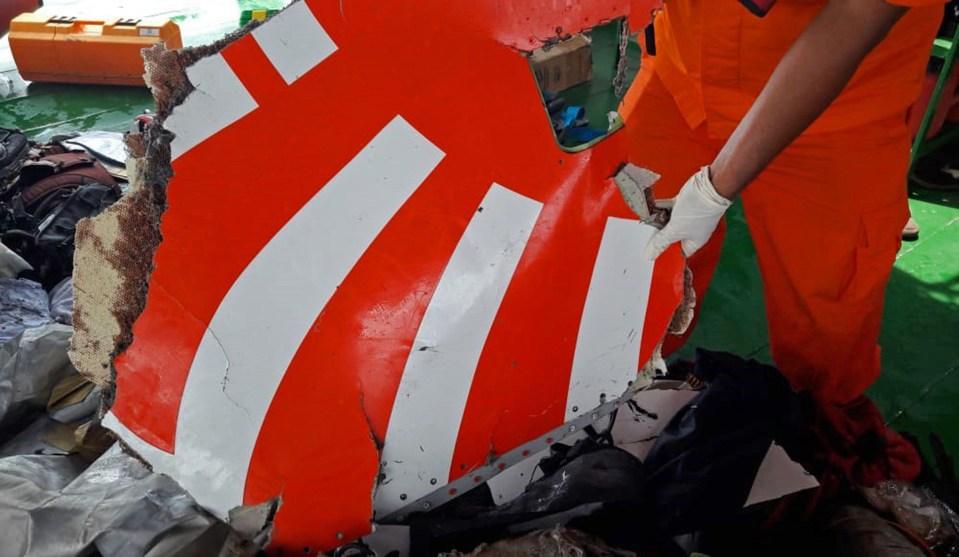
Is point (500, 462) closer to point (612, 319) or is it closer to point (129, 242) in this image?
point (612, 319)

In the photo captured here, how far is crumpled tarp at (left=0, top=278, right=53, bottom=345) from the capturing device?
79.4 inches

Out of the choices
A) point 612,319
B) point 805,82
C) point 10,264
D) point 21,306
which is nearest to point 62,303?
point 21,306

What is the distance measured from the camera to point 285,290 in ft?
3.43

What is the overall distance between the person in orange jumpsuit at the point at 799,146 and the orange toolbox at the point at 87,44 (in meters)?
3.29

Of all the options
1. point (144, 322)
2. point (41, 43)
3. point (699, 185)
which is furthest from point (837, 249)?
point (41, 43)

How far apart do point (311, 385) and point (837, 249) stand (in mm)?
1241

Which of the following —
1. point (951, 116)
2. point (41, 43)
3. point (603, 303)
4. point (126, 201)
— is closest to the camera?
point (126, 201)

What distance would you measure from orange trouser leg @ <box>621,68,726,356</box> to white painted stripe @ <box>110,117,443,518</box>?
3.03ft

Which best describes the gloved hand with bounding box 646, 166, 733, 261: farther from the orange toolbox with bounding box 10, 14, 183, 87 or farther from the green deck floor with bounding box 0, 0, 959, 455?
the orange toolbox with bounding box 10, 14, 183, 87

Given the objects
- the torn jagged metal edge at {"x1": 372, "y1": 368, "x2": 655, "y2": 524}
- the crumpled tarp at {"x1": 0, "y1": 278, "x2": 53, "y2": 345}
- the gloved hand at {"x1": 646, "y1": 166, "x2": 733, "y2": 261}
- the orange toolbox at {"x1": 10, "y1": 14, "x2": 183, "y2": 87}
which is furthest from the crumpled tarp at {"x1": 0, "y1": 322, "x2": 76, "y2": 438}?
the orange toolbox at {"x1": 10, "y1": 14, "x2": 183, "y2": 87}

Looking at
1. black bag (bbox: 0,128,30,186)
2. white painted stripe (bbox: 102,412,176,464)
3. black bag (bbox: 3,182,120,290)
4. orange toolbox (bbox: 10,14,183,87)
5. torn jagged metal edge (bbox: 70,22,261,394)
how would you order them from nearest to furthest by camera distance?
torn jagged metal edge (bbox: 70,22,261,394) < white painted stripe (bbox: 102,412,176,464) < black bag (bbox: 3,182,120,290) < black bag (bbox: 0,128,30,186) < orange toolbox (bbox: 10,14,183,87)

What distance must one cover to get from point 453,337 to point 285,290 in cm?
27

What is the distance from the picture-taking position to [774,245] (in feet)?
5.73

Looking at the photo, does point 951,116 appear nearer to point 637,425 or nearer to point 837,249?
point 837,249
